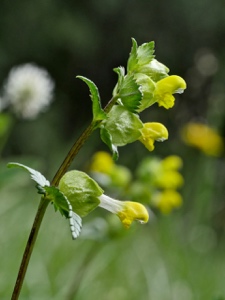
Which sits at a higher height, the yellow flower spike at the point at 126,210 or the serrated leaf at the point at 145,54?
the serrated leaf at the point at 145,54

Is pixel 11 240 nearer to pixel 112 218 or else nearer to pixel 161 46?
pixel 112 218

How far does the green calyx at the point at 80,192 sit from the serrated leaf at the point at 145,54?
12cm

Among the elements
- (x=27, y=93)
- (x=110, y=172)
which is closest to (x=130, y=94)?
(x=110, y=172)

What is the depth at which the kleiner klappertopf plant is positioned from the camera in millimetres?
605

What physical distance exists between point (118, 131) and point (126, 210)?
0.07 meters

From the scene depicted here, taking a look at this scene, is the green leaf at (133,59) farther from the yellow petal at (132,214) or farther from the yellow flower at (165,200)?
the yellow flower at (165,200)

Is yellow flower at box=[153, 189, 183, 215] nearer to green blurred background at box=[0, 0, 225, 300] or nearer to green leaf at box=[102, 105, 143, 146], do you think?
green blurred background at box=[0, 0, 225, 300]

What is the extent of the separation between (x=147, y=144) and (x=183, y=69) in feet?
24.0

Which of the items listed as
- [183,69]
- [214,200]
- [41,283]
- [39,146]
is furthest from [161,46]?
[41,283]

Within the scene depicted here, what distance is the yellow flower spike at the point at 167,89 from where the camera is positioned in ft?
2.17

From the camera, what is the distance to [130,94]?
0.62 meters

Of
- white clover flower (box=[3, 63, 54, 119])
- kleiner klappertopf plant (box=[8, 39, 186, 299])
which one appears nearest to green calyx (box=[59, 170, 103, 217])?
kleiner klappertopf plant (box=[8, 39, 186, 299])

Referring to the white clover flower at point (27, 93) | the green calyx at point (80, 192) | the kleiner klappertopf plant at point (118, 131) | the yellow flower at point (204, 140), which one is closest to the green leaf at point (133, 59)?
the kleiner klappertopf plant at point (118, 131)

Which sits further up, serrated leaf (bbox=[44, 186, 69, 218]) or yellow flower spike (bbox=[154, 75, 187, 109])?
yellow flower spike (bbox=[154, 75, 187, 109])
